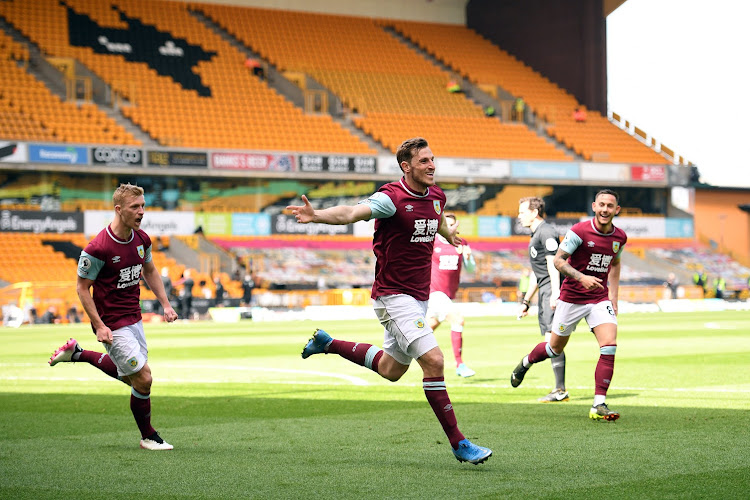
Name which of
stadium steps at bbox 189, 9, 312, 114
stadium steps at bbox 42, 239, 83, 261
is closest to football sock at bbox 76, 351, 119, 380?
stadium steps at bbox 42, 239, 83, 261

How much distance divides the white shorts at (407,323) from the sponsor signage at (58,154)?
3348 cm

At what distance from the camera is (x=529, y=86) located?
5422 cm

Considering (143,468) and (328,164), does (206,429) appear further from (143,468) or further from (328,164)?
(328,164)

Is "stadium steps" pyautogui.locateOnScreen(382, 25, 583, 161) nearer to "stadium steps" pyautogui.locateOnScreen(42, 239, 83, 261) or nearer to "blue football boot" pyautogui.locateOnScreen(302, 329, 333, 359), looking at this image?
"stadium steps" pyautogui.locateOnScreen(42, 239, 83, 261)

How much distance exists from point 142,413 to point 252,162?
33.9 m

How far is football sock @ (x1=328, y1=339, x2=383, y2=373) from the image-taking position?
793cm

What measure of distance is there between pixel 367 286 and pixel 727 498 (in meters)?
34.7

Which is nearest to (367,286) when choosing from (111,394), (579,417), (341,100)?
(341,100)

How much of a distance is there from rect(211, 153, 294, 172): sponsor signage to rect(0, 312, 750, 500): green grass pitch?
2468 centimetres

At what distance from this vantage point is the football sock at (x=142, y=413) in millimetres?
7977

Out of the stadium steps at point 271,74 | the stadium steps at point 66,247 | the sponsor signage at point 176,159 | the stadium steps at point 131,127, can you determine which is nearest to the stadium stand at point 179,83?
the stadium steps at point 131,127

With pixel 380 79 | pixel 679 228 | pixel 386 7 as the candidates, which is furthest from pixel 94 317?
pixel 386 7

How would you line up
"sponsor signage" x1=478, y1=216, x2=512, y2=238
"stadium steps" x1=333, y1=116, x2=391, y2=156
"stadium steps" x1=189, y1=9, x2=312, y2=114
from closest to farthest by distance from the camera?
"stadium steps" x1=333, y1=116, x2=391, y2=156 < "sponsor signage" x1=478, y1=216, x2=512, y2=238 < "stadium steps" x1=189, y1=9, x2=312, y2=114

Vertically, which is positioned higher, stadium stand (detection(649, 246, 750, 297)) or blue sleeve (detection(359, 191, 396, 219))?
blue sleeve (detection(359, 191, 396, 219))
